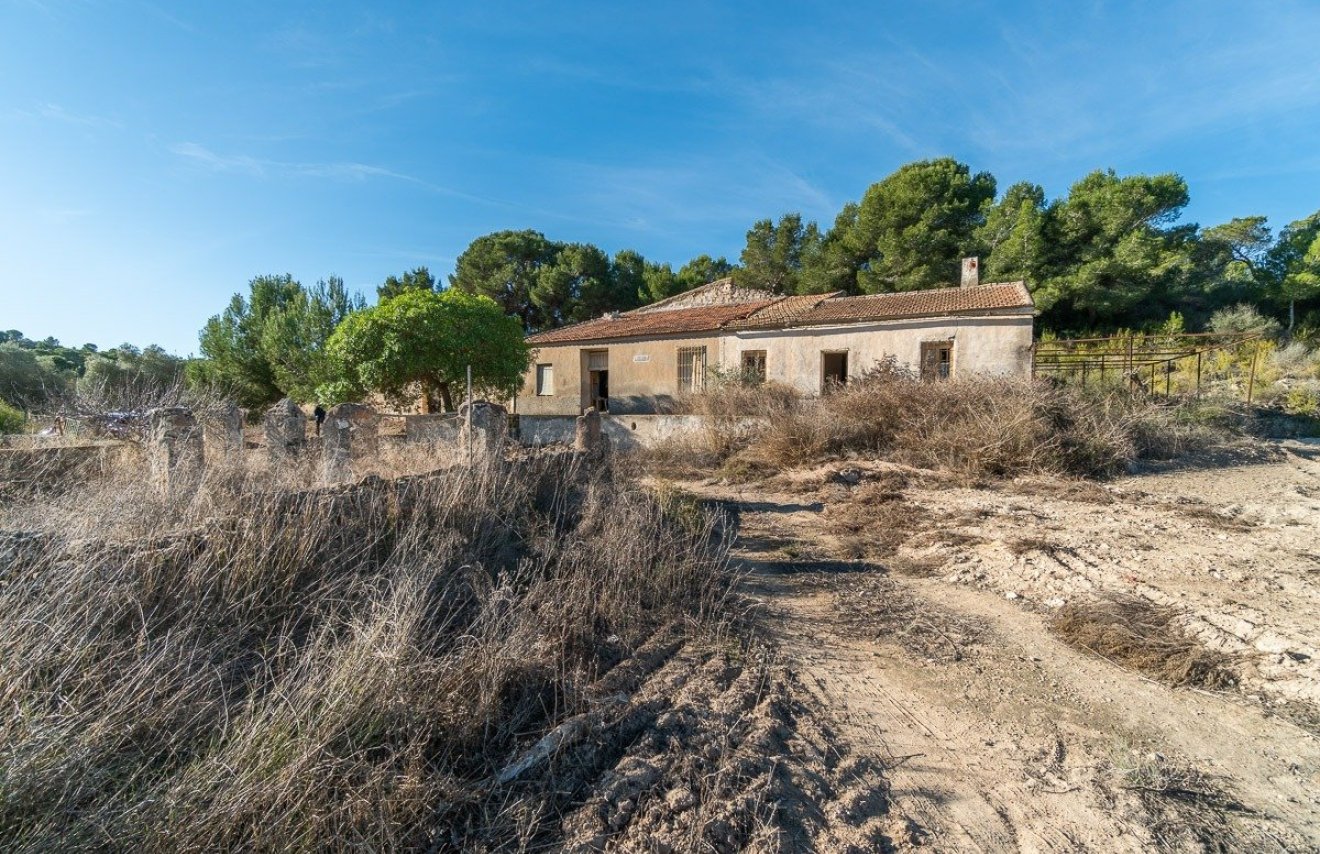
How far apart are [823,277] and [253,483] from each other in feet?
85.3

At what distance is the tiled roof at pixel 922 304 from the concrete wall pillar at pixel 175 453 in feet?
47.2

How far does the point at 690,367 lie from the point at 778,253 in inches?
507

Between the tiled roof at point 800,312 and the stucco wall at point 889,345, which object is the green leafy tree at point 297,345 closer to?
the tiled roof at point 800,312

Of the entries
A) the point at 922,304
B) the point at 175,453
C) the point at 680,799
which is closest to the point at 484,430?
the point at 175,453

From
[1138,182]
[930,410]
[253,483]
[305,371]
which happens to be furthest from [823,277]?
[253,483]

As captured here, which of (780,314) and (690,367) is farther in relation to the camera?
(690,367)

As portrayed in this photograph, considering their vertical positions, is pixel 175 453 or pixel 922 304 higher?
pixel 922 304

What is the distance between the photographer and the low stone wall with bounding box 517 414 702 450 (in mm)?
14062

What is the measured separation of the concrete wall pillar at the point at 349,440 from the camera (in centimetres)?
597

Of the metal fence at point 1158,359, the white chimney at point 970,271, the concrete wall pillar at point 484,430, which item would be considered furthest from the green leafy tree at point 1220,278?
the concrete wall pillar at point 484,430

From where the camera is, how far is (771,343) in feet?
56.1

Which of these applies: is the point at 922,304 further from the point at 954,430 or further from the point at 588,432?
the point at 588,432

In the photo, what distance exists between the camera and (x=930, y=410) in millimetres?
10461

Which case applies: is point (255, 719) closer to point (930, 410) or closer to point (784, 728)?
point (784, 728)
